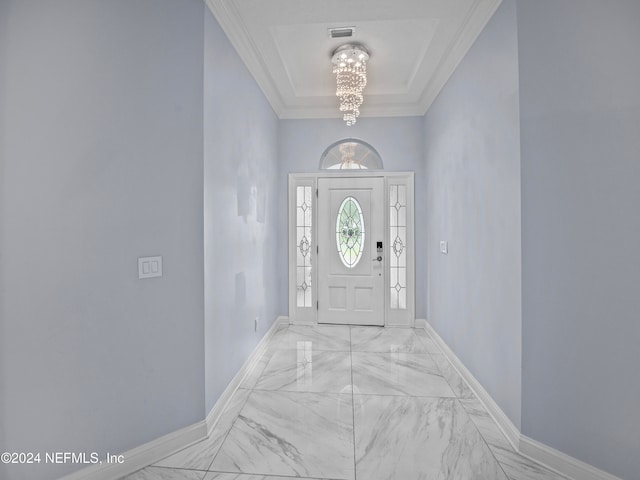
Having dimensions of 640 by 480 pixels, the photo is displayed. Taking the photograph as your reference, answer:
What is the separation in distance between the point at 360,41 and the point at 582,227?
2.33 m

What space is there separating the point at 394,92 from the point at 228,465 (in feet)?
12.9

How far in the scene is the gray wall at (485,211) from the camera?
1.93 meters

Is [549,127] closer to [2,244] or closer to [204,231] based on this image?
[204,231]

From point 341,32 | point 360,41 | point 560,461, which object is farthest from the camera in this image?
point 360,41

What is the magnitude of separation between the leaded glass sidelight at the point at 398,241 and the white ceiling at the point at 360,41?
116cm

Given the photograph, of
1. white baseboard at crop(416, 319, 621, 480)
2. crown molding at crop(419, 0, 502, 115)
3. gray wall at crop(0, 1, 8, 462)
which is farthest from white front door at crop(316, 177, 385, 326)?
gray wall at crop(0, 1, 8, 462)

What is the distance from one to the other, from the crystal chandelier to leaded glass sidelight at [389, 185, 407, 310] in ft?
4.55

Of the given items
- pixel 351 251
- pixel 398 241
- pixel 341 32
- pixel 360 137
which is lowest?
pixel 351 251

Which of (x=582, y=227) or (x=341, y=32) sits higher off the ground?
(x=341, y=32)

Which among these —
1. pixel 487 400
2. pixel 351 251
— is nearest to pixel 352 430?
pixel 487 400

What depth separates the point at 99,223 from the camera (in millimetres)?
1589

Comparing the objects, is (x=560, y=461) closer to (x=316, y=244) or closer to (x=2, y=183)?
(x=2, y=183)

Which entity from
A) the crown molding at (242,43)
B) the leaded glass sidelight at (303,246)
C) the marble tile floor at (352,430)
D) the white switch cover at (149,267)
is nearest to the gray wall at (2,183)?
the white switch cover at (149,267)

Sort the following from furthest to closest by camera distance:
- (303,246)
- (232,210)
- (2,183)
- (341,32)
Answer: (303,246) → (341,32) → (232,210) → (2,183)
